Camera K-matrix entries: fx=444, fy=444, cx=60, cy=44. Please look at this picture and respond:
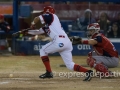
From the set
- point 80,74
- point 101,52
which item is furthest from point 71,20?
point 101,52

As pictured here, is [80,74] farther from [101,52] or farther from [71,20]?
[71,20]

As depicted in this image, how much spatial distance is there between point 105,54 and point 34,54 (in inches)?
233

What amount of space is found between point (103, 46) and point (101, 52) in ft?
0.79

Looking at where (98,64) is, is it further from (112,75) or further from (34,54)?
(34,54)

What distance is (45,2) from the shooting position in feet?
55.4

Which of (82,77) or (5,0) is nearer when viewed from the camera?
(82,77)

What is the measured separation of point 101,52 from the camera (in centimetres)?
1013

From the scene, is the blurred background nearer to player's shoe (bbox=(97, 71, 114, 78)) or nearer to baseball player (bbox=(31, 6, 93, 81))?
player's shoe (bbox=(97, 71, 114, 78))

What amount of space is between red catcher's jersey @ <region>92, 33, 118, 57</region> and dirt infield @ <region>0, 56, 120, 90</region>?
0.59 metres

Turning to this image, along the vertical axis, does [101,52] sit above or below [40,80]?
above

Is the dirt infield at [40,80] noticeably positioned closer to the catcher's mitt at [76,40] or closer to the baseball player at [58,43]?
the baseball player at [58,43]

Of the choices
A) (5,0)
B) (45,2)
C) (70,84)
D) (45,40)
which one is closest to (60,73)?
(70,84)

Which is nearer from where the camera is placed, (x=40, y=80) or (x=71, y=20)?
(x=40, y=80)

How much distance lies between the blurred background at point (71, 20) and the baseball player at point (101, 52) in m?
5.50
